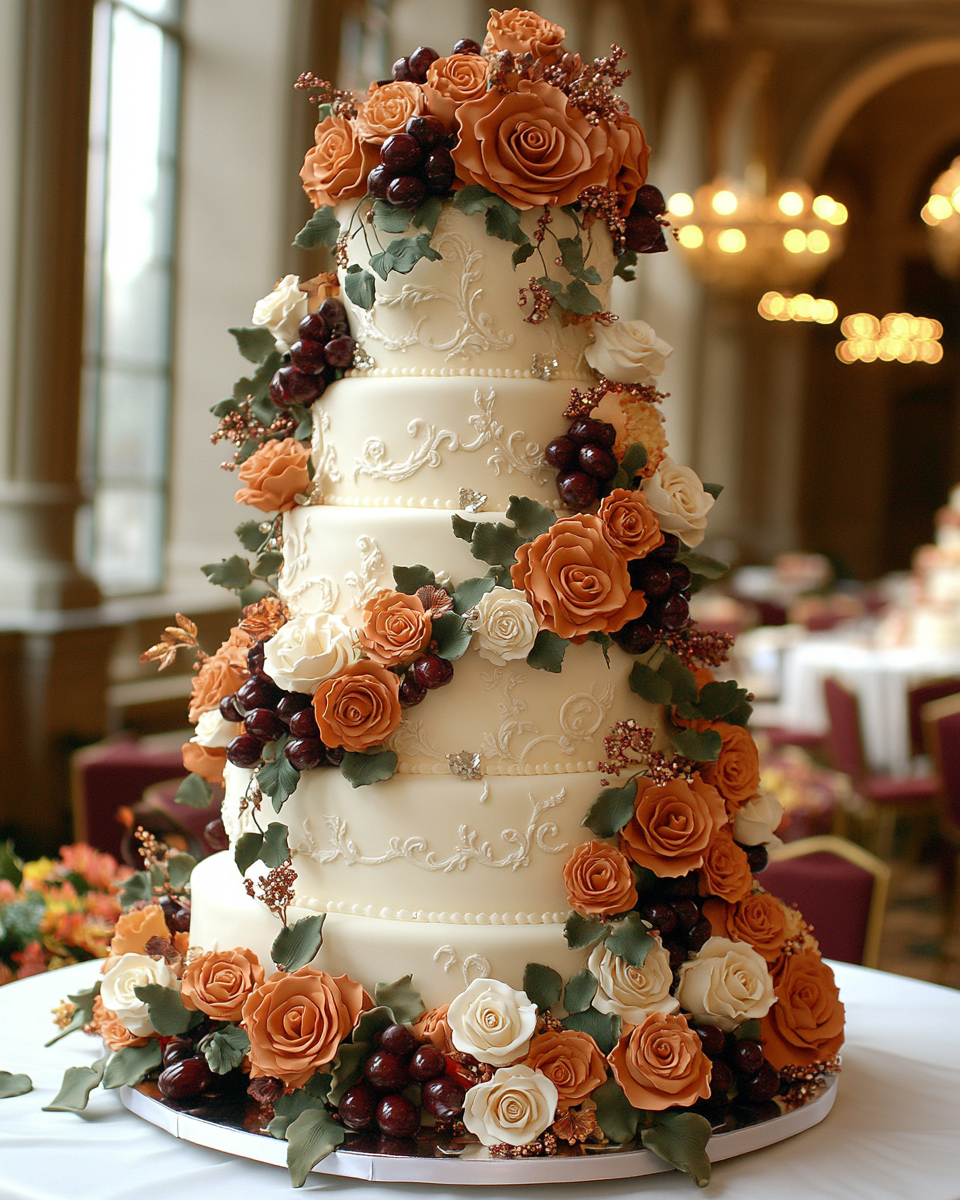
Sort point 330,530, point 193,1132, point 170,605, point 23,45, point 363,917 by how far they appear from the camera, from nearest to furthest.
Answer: point 193,1132 → point 363,917 → point 330,530 → point 23,45 → point 170,605

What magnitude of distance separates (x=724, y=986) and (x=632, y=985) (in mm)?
160

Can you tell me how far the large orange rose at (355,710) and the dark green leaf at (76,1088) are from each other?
0.63 m

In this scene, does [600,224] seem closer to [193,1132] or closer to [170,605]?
[193,1132]

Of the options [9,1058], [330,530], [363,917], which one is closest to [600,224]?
[330,530]

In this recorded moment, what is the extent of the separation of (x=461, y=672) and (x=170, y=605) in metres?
5.43

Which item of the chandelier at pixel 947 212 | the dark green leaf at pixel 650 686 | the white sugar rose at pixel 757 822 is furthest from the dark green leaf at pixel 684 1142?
the chandelier at pixel 947 212

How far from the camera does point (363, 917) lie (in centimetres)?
206

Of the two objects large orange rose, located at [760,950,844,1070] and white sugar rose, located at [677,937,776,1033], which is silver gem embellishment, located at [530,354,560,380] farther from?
large orange rose, located at [760,950,844,1070]

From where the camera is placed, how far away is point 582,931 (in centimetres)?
200

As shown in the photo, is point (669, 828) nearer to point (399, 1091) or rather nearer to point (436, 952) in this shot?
point (436, 952)

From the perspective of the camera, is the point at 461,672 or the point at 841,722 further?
the point at 841,722

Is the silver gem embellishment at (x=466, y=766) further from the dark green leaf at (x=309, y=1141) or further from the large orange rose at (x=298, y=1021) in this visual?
the dark green leaf at (x=309, y=1141)

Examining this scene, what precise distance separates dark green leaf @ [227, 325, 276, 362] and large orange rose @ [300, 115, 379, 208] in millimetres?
279

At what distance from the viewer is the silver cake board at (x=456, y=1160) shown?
70.0 inches
